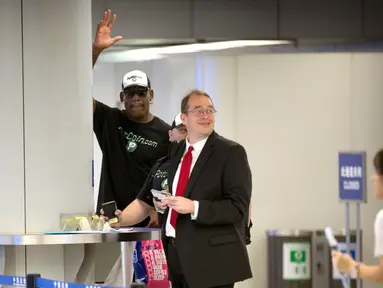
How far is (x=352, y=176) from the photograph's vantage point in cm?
752

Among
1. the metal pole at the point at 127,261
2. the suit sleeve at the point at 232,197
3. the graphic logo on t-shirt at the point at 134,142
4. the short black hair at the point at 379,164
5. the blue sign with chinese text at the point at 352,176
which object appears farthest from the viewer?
the blue sign with chinese text at the point at 352,176

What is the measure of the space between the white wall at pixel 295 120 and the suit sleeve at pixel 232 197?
2.79 metres

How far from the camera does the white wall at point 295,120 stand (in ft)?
25.5

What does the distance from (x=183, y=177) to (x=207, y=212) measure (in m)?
0.32

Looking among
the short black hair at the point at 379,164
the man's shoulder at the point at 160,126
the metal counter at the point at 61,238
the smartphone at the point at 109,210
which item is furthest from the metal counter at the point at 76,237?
the man's shoulder at the point at 160,126

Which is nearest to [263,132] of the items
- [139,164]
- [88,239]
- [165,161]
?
[139,164]

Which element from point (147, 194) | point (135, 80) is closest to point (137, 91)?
point (135, 80)

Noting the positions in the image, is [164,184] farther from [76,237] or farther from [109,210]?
[76,237]

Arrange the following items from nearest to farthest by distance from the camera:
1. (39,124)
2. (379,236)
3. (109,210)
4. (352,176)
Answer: (379,236), (39,124), (109,210), (352,176)

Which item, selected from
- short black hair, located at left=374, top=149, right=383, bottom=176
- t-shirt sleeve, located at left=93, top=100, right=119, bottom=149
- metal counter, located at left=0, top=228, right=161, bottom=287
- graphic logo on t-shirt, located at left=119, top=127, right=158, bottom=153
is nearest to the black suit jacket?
metal counter, located at left=0, top=228, right=161, bottom=287

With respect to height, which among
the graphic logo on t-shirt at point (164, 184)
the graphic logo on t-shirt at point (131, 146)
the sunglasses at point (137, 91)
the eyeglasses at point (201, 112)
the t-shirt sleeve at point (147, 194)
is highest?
the sunglasses at point (137, 91)

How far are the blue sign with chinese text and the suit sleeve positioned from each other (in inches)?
103

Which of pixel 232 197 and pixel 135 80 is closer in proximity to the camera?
pixel 232 197

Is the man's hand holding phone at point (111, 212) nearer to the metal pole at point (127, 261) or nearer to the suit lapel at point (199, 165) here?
the metal pole at point (127, 261)
